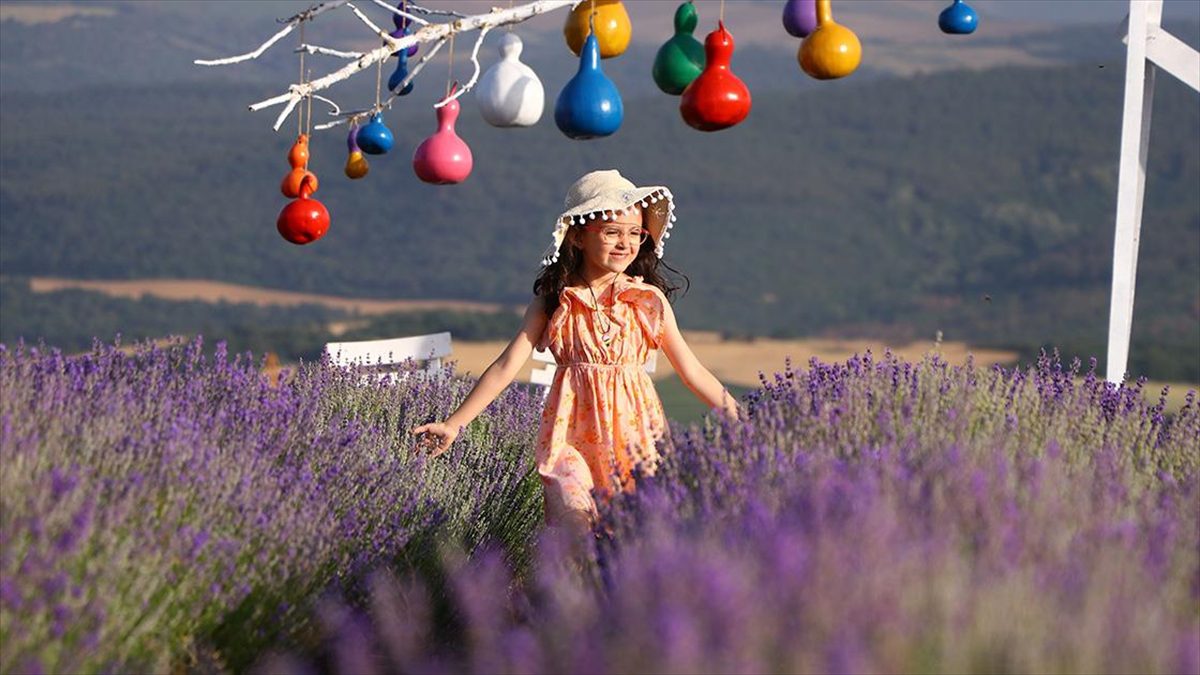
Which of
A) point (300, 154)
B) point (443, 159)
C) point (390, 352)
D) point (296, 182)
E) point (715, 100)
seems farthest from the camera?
point (390, 352)

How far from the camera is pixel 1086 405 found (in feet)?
12.6

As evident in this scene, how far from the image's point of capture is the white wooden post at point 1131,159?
17.4ft

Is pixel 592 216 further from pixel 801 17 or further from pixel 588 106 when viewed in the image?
pixel 801 17

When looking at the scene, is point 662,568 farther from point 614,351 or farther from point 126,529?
point 614,351

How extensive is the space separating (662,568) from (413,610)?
3.90ft

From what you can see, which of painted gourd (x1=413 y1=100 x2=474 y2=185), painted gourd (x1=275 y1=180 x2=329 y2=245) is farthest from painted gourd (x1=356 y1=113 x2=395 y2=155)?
painted gourd (x1=413 y1=100 x2=474 y2=185)

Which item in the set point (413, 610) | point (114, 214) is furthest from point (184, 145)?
point (413, 610)

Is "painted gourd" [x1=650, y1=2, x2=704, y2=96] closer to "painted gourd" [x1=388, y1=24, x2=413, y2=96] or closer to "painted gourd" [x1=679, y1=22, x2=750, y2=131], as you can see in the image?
"painted gourd" [x1=679, y1=22, x2=750, y2=131]

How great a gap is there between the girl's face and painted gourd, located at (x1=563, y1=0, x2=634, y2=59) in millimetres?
534

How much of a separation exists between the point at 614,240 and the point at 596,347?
1.03 feet

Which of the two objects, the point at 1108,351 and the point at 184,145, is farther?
the point at 184,145

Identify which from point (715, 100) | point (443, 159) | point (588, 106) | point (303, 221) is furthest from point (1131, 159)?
point (303, 221)

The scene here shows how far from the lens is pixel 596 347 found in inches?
168

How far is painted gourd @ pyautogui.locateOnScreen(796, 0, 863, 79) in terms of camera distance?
4.26 meters
